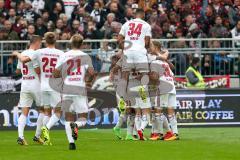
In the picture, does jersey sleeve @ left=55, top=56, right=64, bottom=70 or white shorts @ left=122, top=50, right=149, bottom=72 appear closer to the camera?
jersey sleeve @ left=55, top=56, right=64, bottom=70

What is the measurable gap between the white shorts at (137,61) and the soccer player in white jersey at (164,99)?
0.67ft

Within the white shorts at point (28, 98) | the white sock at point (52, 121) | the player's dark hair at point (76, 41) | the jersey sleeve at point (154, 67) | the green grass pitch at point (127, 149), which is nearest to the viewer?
the green grass pitch at point (127, 149)

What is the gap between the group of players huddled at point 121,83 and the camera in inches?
691

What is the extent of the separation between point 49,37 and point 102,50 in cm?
892

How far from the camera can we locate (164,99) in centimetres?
2078

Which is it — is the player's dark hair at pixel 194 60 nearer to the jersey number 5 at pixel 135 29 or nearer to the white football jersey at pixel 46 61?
the jersey number 5 at pixel 135 29

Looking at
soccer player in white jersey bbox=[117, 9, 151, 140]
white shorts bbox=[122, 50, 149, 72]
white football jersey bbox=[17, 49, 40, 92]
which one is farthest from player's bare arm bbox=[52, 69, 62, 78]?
white shorts bbox=[122, 50, 149, 72]

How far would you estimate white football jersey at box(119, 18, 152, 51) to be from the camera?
20.6 meters

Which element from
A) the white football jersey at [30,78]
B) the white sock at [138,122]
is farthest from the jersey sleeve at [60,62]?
the white sock at [138,122]

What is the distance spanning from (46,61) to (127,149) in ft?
10.5

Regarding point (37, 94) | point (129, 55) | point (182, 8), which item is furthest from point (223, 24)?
point (37, 94)

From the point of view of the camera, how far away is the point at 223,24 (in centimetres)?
3011

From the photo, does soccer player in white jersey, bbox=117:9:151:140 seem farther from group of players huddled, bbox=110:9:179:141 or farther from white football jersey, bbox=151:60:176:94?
white football jersey, bbox=151:60:176:94

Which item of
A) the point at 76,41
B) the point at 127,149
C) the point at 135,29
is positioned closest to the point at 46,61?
the point at 76,41
